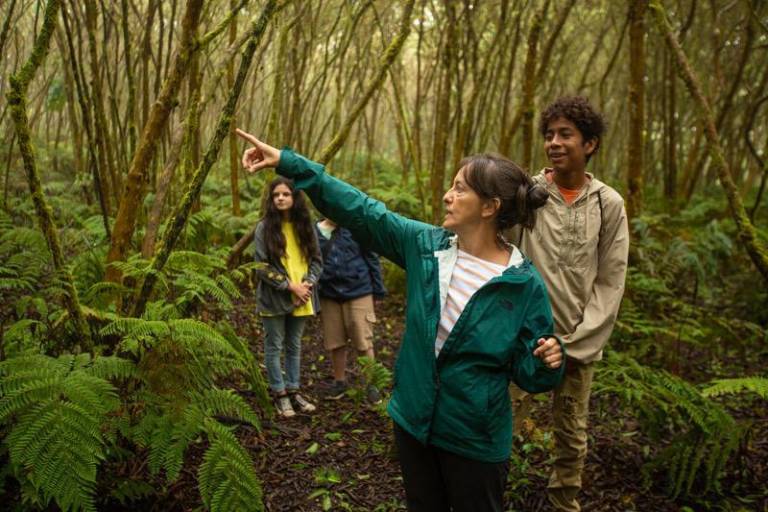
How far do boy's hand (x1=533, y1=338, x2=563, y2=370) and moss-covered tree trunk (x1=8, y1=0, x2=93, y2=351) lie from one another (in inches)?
76.1

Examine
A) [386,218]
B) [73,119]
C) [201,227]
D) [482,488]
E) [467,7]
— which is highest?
[467,7]

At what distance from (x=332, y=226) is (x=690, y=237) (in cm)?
537

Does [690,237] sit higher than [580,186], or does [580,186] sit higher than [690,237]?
[580,186]

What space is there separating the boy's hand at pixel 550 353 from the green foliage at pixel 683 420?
1703mm

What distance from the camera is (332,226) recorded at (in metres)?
4.21

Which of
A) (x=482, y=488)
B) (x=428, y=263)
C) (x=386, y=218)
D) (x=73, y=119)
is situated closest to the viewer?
(x=482, y=488)

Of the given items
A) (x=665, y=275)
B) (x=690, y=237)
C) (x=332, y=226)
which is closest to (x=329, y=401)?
(x=332, y=226)

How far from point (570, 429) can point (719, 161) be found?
241 centimetres

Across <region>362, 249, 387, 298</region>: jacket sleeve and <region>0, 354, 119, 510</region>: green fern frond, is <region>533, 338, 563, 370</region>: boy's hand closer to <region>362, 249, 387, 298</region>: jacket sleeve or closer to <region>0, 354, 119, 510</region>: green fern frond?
<region>0, 354, 119, 510</region>: green fern frond

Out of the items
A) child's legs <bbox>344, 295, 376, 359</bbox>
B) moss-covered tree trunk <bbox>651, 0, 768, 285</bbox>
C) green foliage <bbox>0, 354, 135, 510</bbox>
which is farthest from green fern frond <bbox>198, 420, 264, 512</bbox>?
moss-covered tree trunk <bbox>651, 0, 768, 285</bbox>

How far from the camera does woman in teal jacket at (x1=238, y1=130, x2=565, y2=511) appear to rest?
70.6 inches

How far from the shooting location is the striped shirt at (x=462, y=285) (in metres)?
1.88

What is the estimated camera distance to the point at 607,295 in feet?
8.20

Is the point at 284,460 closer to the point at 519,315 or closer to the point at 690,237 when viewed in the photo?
the point at 519,315
